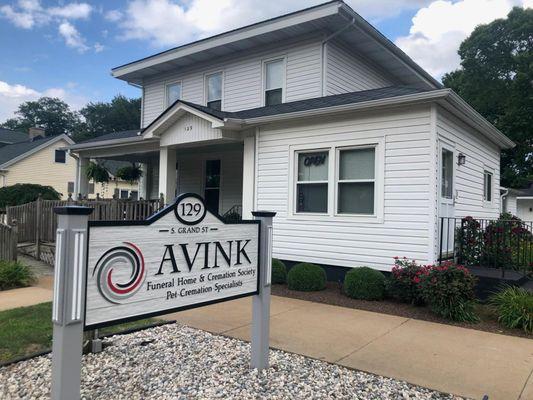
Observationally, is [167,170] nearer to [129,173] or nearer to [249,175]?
[249,175]

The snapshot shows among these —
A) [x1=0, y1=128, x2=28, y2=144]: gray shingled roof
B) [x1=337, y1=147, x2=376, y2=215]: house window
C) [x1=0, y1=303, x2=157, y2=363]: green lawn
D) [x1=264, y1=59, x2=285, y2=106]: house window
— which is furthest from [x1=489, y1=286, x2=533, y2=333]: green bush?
[x1=0, y1=128, x2=28, y2=144]: gray shingled roof

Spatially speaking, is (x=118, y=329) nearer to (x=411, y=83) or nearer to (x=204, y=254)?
(x=204, y=254)

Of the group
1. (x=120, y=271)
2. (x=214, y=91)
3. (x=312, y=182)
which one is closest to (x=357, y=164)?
(x=312, y=182)

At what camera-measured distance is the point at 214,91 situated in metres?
13.5

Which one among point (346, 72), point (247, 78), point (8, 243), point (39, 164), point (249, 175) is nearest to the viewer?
point (8, 243)

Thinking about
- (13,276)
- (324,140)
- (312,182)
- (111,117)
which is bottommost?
(13,276)

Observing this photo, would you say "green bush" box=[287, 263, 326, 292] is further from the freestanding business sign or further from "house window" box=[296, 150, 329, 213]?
the freestanding business sign

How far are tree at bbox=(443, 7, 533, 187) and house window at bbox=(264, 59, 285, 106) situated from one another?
1914cm

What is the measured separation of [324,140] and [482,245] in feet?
12.0

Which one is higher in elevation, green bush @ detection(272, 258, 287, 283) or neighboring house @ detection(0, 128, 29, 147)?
neighboring house @ detection(0, 128, 29, 147)

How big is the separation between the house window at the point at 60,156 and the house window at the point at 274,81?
25.2 metres

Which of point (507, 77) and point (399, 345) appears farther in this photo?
point (507, 77)

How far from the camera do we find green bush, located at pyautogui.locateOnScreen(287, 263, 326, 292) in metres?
7.67

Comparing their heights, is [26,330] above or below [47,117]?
below
